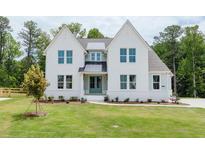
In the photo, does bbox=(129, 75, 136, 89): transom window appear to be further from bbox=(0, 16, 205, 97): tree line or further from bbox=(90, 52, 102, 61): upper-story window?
bbox=(0, 16, 205, 97): tree line

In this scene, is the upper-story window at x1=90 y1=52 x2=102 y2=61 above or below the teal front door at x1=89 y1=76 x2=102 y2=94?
above

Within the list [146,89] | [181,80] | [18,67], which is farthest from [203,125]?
[18,67]

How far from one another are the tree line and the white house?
70.7 ft

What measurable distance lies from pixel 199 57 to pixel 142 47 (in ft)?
79.8

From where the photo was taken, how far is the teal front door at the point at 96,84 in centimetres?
2867

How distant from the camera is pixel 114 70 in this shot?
87.6 feet

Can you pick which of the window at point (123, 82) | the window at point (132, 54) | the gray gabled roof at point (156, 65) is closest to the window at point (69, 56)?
the window at point (123, 82)

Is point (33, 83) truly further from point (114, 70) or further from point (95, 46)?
point (95, 46)

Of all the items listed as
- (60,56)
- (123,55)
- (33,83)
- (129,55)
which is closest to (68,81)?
(60,56)

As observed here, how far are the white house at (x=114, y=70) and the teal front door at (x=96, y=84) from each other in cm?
34

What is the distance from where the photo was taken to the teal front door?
1129 inches

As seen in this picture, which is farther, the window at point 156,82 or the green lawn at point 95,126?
the window at point 156,82

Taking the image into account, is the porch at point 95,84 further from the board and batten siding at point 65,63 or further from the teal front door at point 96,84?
the board and batten siding at point 65,63

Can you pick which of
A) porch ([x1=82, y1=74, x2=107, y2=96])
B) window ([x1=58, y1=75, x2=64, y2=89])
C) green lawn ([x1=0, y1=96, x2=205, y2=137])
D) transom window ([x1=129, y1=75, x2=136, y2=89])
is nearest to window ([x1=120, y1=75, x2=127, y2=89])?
transom window ([x1=129, y1=75, x2=136, y2=89])
